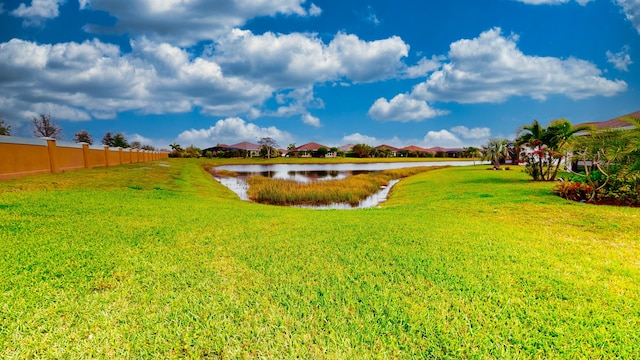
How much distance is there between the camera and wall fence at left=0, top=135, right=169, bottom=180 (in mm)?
12531

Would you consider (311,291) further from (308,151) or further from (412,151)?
(412,151)

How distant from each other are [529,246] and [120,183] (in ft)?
50.9

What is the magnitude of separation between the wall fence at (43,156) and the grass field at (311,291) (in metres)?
9.02

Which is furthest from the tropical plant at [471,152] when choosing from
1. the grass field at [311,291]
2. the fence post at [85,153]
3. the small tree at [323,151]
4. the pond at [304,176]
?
the grass field at [311,291]

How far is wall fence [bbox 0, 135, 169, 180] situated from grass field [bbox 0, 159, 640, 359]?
9.02 meters

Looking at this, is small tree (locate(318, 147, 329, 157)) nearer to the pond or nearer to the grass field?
the pond

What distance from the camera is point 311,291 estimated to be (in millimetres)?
3521

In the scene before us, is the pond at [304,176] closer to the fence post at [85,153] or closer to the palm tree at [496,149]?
the fence post at [85,153]

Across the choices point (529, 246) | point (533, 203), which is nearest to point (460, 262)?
point (529, 246)

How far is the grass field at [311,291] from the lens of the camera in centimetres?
266

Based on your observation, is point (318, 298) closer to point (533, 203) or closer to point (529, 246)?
point (529, 246)

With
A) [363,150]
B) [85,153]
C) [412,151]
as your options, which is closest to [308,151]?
[363,150]

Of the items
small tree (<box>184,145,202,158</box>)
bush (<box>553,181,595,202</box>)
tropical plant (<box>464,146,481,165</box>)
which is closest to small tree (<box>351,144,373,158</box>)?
tropical plant (<box>464,146,481,165</box>)

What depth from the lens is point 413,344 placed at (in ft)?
8.71
